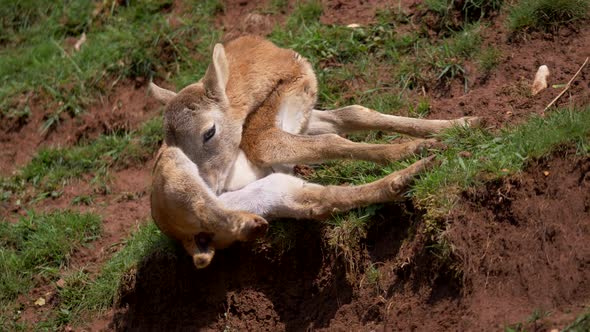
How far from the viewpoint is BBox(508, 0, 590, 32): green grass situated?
24.1ft

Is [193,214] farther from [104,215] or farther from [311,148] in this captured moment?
[104,215]

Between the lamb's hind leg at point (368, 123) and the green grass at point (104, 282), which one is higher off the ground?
the lamb's hind leg at point (368, 123)

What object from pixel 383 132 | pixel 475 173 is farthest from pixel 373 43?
pixel 475 173

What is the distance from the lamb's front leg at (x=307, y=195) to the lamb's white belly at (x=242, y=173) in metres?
0.10

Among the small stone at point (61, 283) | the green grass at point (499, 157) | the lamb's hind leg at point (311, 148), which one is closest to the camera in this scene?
the green grass at point (499, 157)

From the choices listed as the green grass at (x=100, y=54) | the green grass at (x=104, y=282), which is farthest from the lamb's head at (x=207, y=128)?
the green grass at (x=100, y=54)

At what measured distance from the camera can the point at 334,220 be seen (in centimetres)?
637

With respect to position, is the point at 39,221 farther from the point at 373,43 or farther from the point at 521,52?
the point at 521,52

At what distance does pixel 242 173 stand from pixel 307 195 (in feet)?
2.23

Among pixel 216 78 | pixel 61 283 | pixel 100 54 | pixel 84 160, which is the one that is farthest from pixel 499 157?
pixel 100 54

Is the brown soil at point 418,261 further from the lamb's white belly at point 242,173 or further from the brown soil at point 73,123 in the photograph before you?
the brown soil at point 73,123

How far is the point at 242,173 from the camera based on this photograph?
22.5 feet

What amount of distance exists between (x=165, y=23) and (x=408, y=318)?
17.6 ft

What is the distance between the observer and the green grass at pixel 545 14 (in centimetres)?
733
